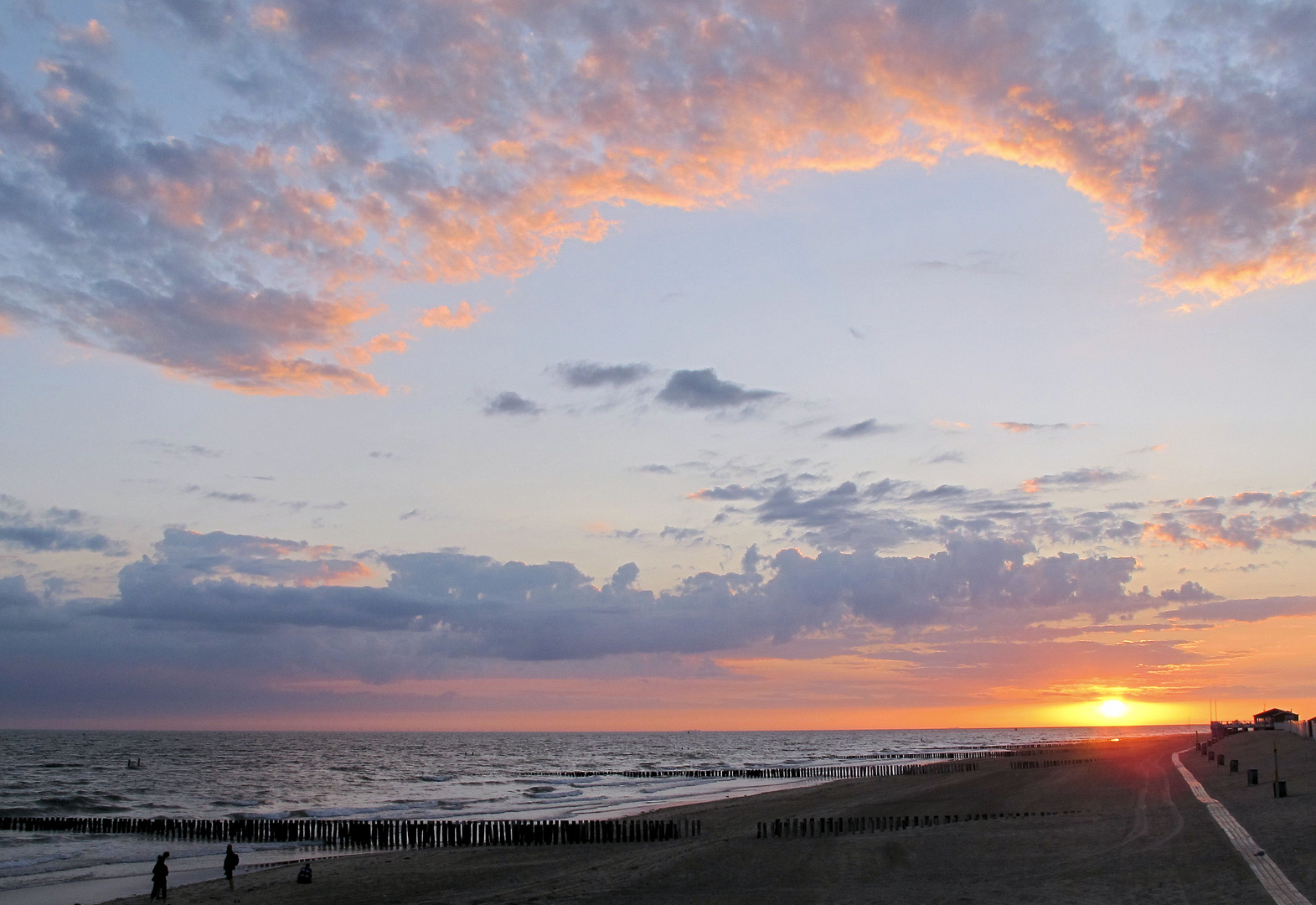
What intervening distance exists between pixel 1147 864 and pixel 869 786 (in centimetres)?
4717

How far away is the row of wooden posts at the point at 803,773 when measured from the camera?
90150mm

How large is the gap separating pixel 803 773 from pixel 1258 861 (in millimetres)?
77245

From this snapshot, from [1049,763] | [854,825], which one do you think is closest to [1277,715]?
[1049,763]

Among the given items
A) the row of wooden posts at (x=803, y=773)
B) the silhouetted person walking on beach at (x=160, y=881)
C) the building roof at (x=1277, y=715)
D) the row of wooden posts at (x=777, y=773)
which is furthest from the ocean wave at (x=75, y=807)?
the building roof at (x=1277, y=715)

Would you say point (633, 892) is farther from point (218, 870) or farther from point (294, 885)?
point (218, 870)

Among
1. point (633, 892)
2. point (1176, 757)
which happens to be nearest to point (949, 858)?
point (633, 892)

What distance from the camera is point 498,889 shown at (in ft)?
93.8

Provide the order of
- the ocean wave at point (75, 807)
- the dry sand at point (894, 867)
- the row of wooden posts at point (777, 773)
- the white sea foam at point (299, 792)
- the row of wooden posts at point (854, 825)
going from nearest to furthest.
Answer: the dry sand at point (894, 867)
the row of wooden posts at point (854, 825)
the white sea foam at point (299, 792)
the ocean wave at point (75, 807)
the row of wooden posts at point (777, 773)

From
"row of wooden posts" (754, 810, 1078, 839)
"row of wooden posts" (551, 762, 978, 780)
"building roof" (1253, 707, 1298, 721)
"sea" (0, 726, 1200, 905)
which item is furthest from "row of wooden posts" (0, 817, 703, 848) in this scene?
"building roof" (1253, 707, 1298, 721)

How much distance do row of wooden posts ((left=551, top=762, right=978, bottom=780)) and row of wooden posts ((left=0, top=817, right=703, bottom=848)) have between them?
50755 mm

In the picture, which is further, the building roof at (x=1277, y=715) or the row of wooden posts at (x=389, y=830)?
the building roof at (x=1277, y=715)

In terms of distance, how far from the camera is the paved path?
2058cm

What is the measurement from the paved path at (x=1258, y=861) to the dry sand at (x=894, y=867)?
31cm

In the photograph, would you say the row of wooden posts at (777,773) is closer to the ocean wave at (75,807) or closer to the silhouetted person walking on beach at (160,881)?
the ocean wave at (75,807)
